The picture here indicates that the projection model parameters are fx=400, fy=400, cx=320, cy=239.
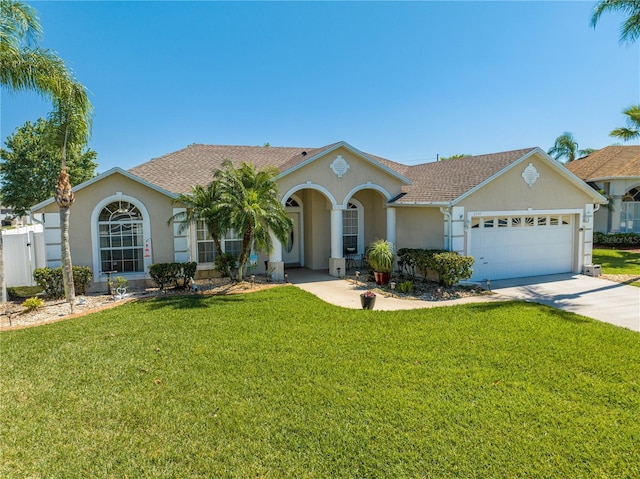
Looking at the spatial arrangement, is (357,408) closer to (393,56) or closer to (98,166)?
(393,56)

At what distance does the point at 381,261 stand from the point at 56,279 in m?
11.2

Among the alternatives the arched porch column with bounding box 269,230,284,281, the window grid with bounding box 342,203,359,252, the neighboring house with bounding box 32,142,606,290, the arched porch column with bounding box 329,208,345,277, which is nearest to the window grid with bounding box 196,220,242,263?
the neighboring house with bounding box 32,142,606,290

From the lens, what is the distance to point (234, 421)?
221 inches

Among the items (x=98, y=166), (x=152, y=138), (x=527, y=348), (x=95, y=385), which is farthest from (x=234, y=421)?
(x=98, y=166)

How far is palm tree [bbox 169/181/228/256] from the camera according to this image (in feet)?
43.8

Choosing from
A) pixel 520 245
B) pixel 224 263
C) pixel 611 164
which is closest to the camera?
pixel 224 263

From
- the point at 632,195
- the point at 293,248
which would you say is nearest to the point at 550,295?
the point at 293,248

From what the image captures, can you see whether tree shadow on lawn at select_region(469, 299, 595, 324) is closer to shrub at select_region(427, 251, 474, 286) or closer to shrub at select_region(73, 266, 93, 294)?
shrub at select_region(427, 251, 474, 286)

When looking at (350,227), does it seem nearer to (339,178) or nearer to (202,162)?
(339,178)

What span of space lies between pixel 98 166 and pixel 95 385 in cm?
3546

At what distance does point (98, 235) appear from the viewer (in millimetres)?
14508

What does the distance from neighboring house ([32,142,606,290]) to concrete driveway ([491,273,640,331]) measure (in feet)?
3.46

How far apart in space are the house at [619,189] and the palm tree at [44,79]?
32.0m

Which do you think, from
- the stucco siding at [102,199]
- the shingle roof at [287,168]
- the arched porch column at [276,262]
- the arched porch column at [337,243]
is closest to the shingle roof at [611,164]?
the shingle roof at [287,168]
